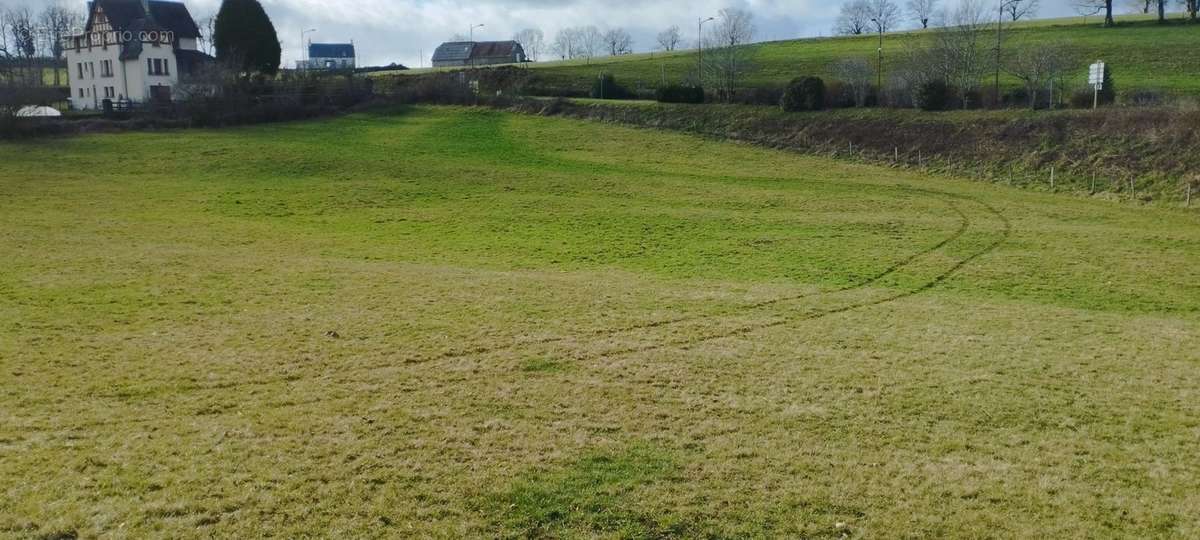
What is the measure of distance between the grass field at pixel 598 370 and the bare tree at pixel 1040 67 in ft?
70.8

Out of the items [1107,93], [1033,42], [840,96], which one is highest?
[1033,42]

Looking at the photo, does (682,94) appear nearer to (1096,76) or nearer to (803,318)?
(1096,76)

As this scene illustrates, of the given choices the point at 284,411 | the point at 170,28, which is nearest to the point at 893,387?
the point at 284,411

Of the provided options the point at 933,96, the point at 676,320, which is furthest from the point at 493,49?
the point at 676,320

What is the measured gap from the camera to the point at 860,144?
52.3 m

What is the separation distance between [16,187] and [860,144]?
149 feet

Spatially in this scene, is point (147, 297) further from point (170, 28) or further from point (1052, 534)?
point (170, 28)

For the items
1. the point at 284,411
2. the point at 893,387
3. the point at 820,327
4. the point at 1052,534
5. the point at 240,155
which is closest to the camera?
the point at 1052,534

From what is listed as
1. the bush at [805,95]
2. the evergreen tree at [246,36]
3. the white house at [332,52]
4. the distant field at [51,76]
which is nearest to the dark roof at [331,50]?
the white house at [332,52]

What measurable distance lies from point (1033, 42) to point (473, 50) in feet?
303

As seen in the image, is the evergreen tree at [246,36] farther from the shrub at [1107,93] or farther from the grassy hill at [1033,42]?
the shrub at [1107,93]

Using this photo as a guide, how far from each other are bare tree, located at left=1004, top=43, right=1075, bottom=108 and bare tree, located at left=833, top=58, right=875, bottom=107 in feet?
33.3

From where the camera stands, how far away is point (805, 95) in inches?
2343

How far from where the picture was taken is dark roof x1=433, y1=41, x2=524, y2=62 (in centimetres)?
14138
